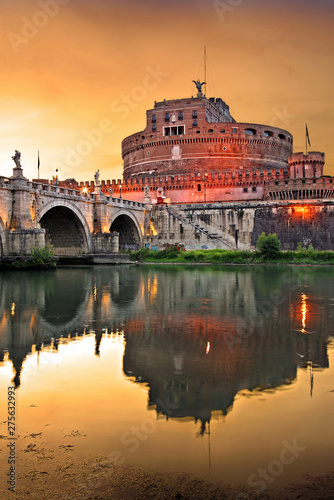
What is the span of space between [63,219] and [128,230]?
1440 centimetres

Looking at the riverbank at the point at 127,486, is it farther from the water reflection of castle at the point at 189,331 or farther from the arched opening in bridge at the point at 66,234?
the arched opening in bridge at the point at 66,234

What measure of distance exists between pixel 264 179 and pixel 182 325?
52455 millimetres

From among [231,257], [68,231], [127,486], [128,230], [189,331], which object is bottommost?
[127,486]

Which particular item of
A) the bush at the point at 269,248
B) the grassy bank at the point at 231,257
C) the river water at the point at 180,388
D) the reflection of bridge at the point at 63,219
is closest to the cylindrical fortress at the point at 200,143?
the reflection of bridge at the point at 63,219

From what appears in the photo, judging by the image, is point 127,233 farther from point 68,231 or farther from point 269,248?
point 269,248

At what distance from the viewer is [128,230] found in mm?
57000

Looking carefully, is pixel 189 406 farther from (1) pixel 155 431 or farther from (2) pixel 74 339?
(2) pixel 74 339

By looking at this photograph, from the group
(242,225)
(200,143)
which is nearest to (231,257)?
(242,225)

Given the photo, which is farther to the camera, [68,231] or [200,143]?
[200,143]

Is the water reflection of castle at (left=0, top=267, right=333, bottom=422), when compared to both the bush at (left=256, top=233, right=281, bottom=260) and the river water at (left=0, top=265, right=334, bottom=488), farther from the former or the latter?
the bush at (left=256, top=233, right=281, bottom=260)

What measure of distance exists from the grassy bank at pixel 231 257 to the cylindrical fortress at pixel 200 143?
24.5 metres

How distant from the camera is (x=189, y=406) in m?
5.75

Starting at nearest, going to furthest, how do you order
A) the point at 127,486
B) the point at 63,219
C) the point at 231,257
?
the point at 127,486, the point at 63,219, the point at 231,257

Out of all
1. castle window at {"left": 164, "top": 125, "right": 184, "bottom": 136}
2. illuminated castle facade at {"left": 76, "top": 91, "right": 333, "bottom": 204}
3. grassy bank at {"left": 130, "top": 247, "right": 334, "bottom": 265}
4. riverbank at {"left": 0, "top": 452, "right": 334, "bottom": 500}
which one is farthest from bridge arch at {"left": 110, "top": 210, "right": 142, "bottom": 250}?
riverbank at {"left": 0, "top": 452, "right": 334, "bottom": 500}
